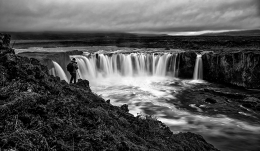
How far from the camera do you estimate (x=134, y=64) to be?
33438 mm

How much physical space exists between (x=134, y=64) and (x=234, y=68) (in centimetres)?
1472

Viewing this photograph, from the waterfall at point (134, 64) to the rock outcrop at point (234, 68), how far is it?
5478mm

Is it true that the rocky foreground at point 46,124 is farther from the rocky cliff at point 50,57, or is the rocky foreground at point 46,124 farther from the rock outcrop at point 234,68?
the rock outcrop at point 234,68

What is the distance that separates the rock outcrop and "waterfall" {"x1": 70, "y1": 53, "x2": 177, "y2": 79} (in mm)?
5478

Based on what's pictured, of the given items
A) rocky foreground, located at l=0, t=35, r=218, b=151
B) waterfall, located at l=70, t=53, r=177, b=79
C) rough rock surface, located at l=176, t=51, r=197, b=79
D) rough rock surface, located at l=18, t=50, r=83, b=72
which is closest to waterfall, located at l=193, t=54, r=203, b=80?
rough rock surface, located at l=176, t=51, r=197, b=79

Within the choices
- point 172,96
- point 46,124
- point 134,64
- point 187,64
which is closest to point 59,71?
point 172,96

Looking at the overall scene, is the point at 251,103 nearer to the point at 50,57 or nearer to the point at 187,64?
the point at 187,64

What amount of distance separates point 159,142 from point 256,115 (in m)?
13.8

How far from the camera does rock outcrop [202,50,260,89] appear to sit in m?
24.7

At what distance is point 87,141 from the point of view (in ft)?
13.3

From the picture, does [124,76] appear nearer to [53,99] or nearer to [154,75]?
Answer: [154,75]

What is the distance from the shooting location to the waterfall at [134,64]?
31.2 metres

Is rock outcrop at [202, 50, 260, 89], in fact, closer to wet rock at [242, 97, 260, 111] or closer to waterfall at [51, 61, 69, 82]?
wet rock at [242, 97, 260, 111]

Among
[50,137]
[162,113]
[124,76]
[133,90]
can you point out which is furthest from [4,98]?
[124,76]
